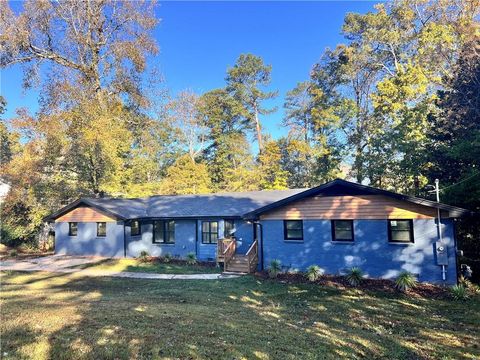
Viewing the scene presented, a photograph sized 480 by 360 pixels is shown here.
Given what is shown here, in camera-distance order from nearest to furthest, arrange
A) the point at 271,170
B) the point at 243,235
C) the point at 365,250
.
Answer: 1. the point at 365,250
2. the point at 243,235
3. the point at 271,170

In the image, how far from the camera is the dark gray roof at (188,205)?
19062 millimetres

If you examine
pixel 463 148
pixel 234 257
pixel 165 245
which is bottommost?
pixel 234 257

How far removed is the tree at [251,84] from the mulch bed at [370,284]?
24918 millimetres

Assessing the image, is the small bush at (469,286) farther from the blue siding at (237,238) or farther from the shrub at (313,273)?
the blue siding at (237,238)

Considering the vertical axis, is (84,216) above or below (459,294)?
above

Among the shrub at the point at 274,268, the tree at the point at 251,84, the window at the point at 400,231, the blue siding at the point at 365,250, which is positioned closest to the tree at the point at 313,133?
the tree at the point at 251,84

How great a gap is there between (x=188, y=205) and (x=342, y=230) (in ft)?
33.8

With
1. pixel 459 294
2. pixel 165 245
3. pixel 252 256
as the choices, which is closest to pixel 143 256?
pixel 165 245

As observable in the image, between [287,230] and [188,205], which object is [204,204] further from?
[287,230]

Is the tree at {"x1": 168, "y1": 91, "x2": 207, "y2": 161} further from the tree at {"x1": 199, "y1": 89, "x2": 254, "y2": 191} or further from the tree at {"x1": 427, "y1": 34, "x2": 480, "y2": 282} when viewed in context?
the tree at {"x1": 427, "y1": 34, "x2": 480, "y2": 282}

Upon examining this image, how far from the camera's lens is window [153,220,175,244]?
20016mm

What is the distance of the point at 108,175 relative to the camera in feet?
89.2

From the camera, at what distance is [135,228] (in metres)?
20.8

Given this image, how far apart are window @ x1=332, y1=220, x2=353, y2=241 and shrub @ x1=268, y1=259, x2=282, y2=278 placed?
109 inches
